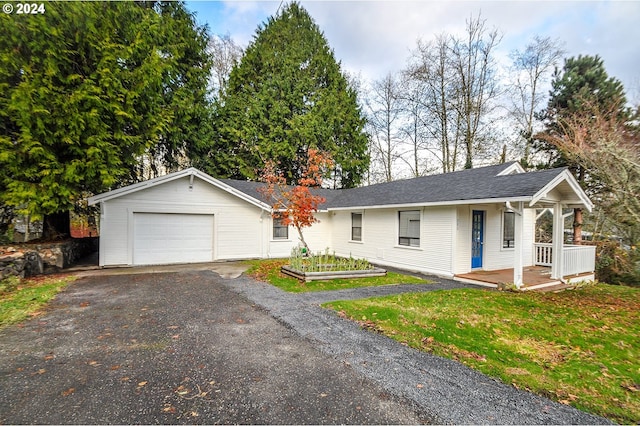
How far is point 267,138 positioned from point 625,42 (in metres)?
18.8

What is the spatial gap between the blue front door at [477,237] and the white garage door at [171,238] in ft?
33.9

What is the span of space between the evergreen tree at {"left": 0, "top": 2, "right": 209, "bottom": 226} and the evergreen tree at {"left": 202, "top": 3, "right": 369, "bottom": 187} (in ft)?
28.1

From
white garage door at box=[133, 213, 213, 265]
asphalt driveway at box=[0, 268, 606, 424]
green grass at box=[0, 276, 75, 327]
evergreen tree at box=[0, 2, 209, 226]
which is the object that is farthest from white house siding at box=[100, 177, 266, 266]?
asphalt driveway at box=[0, 268, 606, 424]

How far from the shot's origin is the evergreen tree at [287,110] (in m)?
21.3

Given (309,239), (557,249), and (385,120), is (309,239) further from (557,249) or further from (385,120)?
(385,120)

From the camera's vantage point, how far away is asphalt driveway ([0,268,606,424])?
9.16 ft

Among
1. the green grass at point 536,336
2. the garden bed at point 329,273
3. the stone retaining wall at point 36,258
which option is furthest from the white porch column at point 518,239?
the stone retaining wall at point 36,258

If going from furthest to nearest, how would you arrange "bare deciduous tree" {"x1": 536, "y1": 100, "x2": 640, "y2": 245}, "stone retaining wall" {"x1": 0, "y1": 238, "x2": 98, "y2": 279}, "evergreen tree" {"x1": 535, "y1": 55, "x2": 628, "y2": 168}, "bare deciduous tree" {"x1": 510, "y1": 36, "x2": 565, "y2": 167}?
"bare deciduous tree" {"x1": 510, "y1": 36, "x2": 565, "y2": 167}
"evergreen tree" {"x1": 535, "y1": 55, "x2": 628, "y2": 168}
"stone retaining wall" {"x1": 0, "y1": 238, "x2": 98, "y2": 279}
"bare deciduous tree" {"x1": 536, "y1": 100, "x2": 640, "y2": 245}

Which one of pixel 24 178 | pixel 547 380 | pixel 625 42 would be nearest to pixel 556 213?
pixel 547 380

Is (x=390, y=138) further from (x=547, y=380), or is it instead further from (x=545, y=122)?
(x=547, y=380)

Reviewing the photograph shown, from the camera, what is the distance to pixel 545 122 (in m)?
18.7

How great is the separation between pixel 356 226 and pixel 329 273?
5.76 metres

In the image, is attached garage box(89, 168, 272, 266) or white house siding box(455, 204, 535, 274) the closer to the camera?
white house siding box(455, 204, 535, 274)

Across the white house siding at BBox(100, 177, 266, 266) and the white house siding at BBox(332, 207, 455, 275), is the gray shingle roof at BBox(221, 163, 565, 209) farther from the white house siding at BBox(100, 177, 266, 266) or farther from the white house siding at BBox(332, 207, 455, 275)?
the white house siding at BBox(100, 177, 266, 266)
